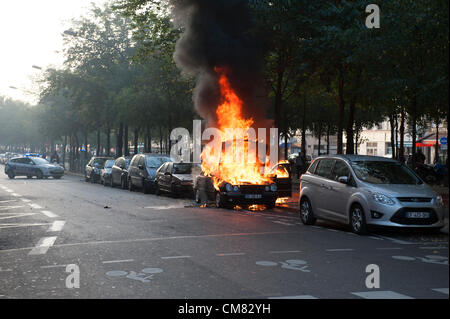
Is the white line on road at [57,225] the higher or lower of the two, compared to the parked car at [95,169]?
lower

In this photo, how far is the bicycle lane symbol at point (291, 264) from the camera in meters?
7.69

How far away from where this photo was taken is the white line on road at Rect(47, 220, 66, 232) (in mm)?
12180

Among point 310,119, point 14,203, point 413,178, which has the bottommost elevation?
point 14,203

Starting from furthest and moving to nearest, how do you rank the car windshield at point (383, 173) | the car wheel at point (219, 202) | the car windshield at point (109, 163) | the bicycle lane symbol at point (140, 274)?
1. the car windshield at point (109, 163)
2. the car wheel at point (219, 202)
3. the car windshield at point (383, 173)
4. the bicycle lane symbol at point (140, 274)

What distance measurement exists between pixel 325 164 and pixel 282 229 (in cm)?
188

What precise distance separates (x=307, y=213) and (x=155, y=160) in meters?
14.1

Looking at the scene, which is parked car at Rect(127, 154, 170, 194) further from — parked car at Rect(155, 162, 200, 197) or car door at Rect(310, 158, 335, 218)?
car door at Rect(310, 158, 335, 218)

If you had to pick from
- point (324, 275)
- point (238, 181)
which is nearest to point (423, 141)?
point (238, 181)

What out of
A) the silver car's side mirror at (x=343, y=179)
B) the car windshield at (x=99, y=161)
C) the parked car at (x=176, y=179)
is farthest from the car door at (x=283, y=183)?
the car windshield at (x=99, y=161)

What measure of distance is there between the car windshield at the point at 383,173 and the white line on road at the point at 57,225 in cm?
615

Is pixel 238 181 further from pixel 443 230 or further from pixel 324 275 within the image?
pixel 324 275

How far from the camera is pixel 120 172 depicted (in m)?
29.2

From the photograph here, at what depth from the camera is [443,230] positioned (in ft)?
37.3

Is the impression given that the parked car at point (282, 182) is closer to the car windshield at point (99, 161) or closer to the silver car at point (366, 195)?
the silver car at point (366, 195)
